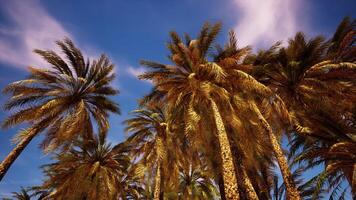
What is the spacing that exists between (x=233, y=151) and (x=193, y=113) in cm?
472

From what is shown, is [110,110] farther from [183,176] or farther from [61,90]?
[183,176]

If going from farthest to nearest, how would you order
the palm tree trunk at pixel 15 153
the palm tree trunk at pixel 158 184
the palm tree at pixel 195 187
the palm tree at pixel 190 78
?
the palm tree at pixel 195 187 → the palm tree trunk at pixel 158 184 → the palm tree at pixel 190 78 → the palm tree trunk at pixel 15 153

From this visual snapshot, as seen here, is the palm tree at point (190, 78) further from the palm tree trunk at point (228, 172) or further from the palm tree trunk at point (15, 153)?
the palm tree trunk at point (15, 153)

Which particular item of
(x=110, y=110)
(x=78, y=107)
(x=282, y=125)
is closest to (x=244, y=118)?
(x=282, y=125)

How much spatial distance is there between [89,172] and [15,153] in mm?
9096

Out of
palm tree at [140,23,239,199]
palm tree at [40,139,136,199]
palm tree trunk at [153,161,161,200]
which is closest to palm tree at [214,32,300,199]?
palm tree at [140,23,239,199]

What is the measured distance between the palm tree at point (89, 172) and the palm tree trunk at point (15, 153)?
710 cm

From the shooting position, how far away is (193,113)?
47.1 ft

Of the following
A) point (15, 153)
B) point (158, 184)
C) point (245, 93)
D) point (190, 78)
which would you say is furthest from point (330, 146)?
point (15, 153)

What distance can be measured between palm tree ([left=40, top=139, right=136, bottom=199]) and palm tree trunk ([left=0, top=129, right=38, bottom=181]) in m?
7.10

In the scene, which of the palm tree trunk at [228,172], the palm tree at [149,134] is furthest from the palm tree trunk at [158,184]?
the palm tree trunk at [228,172]

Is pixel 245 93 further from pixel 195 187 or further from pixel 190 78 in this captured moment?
pixel 195 187

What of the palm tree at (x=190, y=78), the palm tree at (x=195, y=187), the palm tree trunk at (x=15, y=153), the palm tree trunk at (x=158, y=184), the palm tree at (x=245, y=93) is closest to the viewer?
the palm tree trunk at (x=15, y=153)

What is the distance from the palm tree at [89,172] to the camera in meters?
19.6
